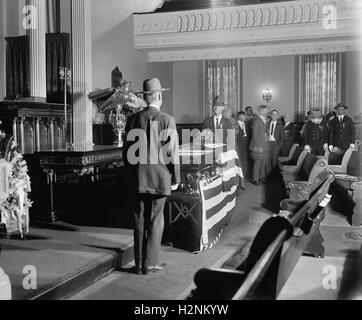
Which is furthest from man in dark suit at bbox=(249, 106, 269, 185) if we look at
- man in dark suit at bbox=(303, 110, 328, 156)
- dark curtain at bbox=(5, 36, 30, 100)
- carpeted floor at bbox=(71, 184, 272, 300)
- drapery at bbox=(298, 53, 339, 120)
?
drapery at bbox=(298, 53, 339, 120)

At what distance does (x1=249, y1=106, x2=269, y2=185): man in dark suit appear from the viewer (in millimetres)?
9477

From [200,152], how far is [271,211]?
2.01 meters

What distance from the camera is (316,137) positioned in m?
10.2

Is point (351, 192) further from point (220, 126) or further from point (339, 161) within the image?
point (220, 126)

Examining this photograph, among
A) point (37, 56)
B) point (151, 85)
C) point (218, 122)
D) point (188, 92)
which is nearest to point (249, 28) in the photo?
point (188, 92)

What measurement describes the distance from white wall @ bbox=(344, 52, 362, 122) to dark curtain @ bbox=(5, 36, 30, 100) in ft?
Result: 32.4

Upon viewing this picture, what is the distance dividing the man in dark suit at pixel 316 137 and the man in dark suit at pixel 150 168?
6.54 m

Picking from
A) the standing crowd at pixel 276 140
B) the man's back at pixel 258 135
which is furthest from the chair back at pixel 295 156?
the man's back at pixel 258 135

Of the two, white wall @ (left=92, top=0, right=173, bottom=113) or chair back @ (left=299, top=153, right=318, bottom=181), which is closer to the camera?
chair back @ (left=299, top=153, right=318, bottom=181)

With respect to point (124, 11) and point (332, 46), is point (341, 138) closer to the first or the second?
point (332, 46)

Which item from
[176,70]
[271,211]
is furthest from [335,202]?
[176,70]

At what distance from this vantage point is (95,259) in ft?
14.1

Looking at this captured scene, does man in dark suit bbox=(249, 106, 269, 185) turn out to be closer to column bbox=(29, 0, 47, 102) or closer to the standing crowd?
the standing crowd

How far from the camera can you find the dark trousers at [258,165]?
9.52m
